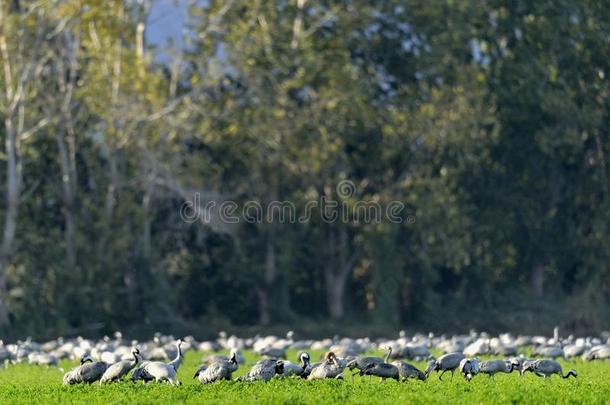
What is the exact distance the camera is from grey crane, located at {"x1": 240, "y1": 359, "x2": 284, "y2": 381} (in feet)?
85.9

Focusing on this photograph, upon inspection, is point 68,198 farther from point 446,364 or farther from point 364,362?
point 364,362

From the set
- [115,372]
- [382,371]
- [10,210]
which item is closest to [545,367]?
[382,371]

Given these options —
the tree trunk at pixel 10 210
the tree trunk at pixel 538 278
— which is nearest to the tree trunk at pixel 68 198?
the tree trunk at pixel 10 210

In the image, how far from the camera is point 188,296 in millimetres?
58875

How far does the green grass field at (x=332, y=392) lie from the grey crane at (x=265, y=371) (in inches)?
11.4

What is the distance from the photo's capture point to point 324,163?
56.6m

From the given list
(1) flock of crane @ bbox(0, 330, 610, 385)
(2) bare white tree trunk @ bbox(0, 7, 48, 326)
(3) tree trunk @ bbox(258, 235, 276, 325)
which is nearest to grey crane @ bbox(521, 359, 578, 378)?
(1) flock of crane @ bbox(0, 330, 610, 385)

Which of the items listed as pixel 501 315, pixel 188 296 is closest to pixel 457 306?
pixel 501 315

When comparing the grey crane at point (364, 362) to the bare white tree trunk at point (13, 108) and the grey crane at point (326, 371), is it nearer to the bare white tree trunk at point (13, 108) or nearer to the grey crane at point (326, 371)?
the grey crane at point (326, 371)

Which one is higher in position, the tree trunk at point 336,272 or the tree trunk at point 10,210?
the tree trunk at point 10,210

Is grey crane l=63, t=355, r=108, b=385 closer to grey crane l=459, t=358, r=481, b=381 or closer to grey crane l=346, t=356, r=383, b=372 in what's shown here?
grey crane l=346, t=356, r=383, b=372

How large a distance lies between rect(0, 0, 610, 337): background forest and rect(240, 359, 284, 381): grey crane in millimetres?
26354

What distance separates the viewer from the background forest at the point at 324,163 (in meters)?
53.8

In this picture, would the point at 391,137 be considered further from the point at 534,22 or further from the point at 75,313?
the point at 75,313
